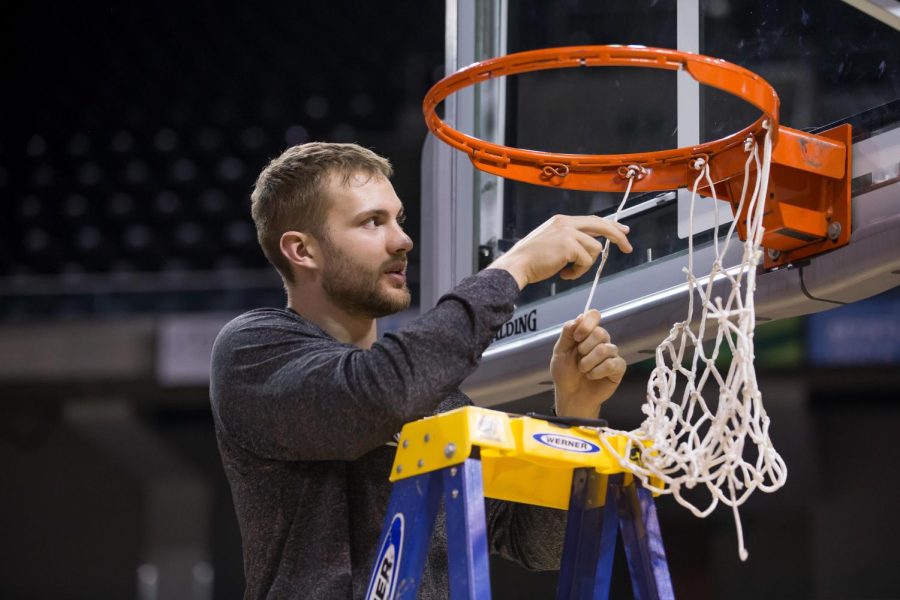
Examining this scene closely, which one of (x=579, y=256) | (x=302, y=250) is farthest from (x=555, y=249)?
(x=302, y=250)

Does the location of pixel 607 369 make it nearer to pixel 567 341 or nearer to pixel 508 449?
pixel 567 341

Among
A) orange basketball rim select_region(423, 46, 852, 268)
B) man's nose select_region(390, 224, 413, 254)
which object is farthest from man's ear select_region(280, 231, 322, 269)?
orange basketball rim select_region(423, 46, 852, 268)

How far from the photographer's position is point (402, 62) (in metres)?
6.64

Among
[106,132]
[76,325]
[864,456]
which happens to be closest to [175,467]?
[76,325]

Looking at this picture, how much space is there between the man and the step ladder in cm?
8

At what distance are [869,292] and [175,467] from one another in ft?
14.7

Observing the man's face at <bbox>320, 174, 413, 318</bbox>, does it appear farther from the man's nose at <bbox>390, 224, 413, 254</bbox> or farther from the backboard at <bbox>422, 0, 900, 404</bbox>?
the backboard at <bbox>422, 0, 900, 404</bbox>

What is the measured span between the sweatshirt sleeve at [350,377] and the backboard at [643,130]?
14.8 inches

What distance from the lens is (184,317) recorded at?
5.41 metres

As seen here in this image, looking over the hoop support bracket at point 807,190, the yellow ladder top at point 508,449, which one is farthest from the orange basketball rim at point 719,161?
the yellow ladder top at point 508,449

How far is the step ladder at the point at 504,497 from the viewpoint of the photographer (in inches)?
42.2

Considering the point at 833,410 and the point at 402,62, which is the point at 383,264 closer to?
the point at 833,410

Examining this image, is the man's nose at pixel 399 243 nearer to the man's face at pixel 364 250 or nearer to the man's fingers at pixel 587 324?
the man's face at pixel 364 250

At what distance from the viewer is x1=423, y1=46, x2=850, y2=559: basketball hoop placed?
120 centimetres
